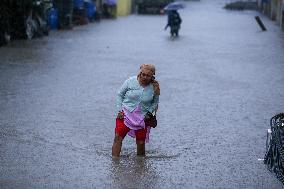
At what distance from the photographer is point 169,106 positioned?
1283cm

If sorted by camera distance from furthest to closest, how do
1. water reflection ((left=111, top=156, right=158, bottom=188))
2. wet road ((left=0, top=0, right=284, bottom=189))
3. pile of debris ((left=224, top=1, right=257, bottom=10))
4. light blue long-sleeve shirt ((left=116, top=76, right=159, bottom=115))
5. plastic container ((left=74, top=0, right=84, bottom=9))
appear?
pile of debris ((left=224, top=1, right=257, bottom=10))
plastic container ((left=74, top=0, right=84, bottom=9))
light blue long-sleeve shirt ((left=116, top=76, right=159, bottom=115))
wet road ((left=0, top=0, right=284, bottom=189))
water reflection ((left=111, top=156, right=158, bottom=188))

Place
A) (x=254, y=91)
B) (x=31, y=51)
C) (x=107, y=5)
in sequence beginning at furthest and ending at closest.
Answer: (x=107, y=5)
(x=31, y=51)
(x=254, y=91)

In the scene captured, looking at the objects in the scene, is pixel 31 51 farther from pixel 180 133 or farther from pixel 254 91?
pixel 180 133

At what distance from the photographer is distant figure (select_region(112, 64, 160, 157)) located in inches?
325

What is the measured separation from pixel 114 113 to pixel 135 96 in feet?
12.2

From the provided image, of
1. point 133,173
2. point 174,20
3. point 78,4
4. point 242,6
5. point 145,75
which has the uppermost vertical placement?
point 145,75

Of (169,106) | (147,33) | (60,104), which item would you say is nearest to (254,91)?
(169,106)

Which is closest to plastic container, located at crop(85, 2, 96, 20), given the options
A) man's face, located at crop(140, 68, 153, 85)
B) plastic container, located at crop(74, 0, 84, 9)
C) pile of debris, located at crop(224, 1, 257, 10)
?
plastic container, located at crop(74, 0, 84, 9)

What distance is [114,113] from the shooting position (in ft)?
39.2

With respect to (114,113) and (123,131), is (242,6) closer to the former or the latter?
(114,113)

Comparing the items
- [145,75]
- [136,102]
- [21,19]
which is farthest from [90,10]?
[145,75]

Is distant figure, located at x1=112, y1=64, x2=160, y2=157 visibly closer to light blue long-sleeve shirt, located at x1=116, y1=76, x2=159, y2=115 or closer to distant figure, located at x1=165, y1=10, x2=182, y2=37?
light blue long-sleeve shirt, located at x1=116, y1=76, x2=159, y2=115

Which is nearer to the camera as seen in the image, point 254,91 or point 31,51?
point 254,91

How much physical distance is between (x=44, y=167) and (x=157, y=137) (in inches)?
97.6
